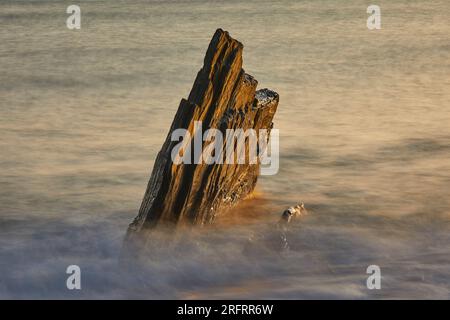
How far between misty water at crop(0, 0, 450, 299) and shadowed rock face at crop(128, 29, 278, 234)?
255mm

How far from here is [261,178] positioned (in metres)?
14.1

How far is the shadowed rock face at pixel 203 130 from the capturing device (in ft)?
34.6

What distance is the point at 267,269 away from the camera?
10.7 metres

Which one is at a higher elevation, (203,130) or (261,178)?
(261,178)

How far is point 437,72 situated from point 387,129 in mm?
7676

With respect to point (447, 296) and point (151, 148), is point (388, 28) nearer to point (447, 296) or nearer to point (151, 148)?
point (151, 148)

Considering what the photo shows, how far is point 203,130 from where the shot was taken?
1071cm

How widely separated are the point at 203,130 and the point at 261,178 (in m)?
3.46

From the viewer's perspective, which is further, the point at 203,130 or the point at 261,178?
the point at 261,178

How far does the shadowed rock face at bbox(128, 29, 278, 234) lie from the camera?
415 inches

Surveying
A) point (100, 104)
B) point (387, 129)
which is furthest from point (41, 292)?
point (100, 104)

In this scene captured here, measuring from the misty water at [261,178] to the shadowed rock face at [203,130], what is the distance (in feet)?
0.84

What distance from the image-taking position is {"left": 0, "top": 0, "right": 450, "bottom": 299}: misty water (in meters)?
10.5

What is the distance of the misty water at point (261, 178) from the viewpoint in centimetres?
1053
